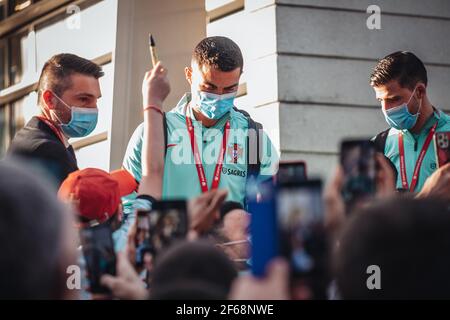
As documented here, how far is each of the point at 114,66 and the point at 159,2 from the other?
78 centimetres

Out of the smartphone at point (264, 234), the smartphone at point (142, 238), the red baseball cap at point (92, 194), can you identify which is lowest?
the smartphone at point (264, 234)

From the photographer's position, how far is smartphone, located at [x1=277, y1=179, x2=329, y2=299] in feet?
7.51

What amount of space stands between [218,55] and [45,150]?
1.22m

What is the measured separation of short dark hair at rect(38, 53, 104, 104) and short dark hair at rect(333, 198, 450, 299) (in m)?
3.52

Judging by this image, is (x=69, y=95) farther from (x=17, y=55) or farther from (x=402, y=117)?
(x=17, y=55)

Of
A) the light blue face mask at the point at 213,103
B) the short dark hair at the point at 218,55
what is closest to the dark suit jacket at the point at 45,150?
the light blue face mask at the point at 213,103

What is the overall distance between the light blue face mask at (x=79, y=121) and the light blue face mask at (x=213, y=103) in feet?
2.25

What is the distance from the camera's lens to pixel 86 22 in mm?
8438

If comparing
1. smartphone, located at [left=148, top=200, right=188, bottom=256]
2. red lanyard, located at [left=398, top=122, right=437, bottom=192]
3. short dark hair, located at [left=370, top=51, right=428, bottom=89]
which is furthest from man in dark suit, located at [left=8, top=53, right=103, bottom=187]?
smartphone, located at [left=148, top=200, right=188, bottom=256]

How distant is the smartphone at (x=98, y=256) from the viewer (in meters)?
3.06

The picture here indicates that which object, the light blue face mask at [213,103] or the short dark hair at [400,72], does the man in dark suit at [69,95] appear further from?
the short dark hair at [400,72]

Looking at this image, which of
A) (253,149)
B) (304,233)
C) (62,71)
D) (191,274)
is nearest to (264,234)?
(304,233)

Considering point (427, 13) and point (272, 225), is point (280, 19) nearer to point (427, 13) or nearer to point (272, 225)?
point (427, 13)

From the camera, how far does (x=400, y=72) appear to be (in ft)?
18.3
